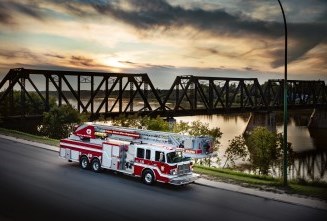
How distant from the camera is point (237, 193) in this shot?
70.3 ft

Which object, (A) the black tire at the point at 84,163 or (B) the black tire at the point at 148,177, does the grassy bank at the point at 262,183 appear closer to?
(B) the black tire at the point at 148,177

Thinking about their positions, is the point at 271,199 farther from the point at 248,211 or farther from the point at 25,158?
the point at 25,158

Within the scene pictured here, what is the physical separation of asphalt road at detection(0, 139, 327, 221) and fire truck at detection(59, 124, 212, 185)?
70cm

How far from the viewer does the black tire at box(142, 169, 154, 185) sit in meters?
22.3

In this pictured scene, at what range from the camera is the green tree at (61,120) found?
156 ft

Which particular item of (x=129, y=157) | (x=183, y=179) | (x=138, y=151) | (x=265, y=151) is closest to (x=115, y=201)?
(x=183, y=179)

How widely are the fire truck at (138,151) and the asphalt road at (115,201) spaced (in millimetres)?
701

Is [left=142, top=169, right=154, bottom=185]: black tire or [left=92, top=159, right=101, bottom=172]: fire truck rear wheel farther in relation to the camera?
[left=92, top=159, right=101, bottom=172]: fire truck rear wheel

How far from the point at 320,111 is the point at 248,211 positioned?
135 metres

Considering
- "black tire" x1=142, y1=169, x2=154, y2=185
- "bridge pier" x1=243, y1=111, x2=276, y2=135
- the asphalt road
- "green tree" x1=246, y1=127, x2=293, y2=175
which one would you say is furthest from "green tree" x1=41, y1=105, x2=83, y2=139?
"bridge pier" x1=243, y1=111, x2=276, y2=135

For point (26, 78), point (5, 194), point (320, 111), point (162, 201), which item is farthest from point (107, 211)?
point (320, 111)

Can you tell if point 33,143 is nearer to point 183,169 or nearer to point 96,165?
point 96,165

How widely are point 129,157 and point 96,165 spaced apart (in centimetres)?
282

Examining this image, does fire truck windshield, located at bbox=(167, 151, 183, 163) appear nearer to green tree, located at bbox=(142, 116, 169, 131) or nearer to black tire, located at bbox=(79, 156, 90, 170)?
black tire, located at bbox=(79, 156, 90, 170)
